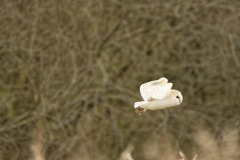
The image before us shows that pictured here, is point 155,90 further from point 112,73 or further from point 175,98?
point 112,73

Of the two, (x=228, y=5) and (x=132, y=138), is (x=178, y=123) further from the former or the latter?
(x=228, y=5)

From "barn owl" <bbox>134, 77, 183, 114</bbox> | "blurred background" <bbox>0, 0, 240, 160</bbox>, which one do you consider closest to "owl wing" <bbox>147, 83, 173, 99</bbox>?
"barn owl" <bbox>134, 77, 183, 114</bbox>

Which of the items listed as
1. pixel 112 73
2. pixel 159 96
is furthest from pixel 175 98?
pixel 112 73

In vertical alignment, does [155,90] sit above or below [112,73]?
below

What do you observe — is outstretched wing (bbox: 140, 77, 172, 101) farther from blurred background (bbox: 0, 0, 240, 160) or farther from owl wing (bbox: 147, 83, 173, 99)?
blurred background (bbox: 0, 0, 240, 160)

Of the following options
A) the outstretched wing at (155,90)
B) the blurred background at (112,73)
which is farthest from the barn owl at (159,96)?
the blurred background at (112,73)

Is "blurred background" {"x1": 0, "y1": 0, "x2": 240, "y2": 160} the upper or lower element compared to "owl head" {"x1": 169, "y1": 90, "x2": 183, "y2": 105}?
upper

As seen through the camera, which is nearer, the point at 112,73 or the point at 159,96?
the point at 159,96

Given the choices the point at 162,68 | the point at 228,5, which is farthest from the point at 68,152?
the point at 228,5

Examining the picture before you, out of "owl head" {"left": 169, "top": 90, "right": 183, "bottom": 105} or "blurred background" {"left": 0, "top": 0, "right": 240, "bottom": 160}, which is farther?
"blurred background" {"left": 0, "top": 0, "right": 240, "bottom": 160}

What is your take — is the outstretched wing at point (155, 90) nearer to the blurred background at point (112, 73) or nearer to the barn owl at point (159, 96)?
the barn owl at point (159, 96)
